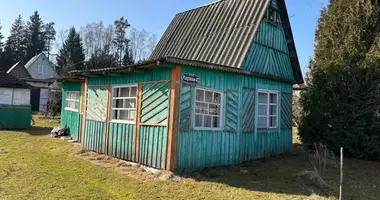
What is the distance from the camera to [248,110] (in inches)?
367

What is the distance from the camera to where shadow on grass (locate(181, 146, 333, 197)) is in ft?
21.4

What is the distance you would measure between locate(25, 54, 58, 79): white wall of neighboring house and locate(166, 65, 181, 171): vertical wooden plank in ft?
113

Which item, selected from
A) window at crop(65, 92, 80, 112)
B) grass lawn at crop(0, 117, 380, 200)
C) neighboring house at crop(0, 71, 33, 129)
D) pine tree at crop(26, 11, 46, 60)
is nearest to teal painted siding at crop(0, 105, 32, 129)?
neighboring house at crop(0, 71, 33, 129)

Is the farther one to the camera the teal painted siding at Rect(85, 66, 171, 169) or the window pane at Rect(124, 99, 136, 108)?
the window pane at Rect(124, 99, 136, 108)

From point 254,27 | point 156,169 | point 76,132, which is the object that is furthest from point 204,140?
point 76,132

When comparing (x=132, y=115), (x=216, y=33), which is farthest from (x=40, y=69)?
(x=132, y=115)

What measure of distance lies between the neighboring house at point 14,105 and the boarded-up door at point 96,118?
7.44 meters

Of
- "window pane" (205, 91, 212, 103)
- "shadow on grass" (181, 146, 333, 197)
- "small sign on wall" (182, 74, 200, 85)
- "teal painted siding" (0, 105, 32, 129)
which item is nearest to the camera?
"shadow on grass" (181, 146, 333, 197)

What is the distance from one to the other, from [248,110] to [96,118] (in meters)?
5.07

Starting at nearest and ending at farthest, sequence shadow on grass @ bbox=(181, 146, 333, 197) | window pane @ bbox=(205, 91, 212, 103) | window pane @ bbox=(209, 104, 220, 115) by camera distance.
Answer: shadow on grass @ bbox=(181, 146, 333, 197)
window pane @ bbox=(205, 91, 212, 103)
window pane @ bbox=(209, 104, 220, 115)

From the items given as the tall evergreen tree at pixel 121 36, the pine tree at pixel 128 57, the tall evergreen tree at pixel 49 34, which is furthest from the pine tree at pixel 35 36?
the pine tree at pixel 128 57

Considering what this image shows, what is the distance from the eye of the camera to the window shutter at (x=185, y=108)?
23.7 feet

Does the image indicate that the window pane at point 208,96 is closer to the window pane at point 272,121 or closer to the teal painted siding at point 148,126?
the teal painted siding at point 148,126

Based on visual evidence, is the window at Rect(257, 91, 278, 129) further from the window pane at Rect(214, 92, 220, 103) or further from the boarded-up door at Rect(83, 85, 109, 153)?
the boarded-up door at Rect(83, 85, 109, 153)
